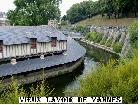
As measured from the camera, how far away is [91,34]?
79.8 meters

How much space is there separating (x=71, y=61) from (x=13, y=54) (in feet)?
25.7

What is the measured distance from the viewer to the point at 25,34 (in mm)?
39375

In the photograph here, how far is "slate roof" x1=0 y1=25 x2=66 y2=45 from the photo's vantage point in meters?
36.8

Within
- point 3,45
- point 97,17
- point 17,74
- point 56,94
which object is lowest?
point 56,94

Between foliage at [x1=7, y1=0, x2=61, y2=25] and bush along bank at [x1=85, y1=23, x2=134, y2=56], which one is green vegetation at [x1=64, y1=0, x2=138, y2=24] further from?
foliage at [x1=7, y1=0, x2=61, y2=25]

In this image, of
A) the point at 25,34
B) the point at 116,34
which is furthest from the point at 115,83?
the point at 116,34

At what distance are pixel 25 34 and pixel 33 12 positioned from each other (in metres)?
25.1

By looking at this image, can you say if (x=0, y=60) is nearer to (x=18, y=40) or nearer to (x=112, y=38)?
(x=18, y=40)

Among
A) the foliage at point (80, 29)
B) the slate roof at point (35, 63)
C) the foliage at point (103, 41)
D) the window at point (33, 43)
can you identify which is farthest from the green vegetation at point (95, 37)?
the window at point (33, 43)

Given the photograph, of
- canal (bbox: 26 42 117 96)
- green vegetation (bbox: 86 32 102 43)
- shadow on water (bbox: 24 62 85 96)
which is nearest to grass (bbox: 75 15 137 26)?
green vegetation (bbox: 86 32 102 43)

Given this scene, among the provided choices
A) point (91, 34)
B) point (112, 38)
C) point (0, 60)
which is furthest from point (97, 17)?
point (0, 60)

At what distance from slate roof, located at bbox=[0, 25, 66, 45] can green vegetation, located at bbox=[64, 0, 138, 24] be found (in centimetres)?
1733

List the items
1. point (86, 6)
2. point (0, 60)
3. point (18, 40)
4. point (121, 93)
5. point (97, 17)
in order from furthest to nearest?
point (86, 6) < point (97, 17) < point (18, 40) < point (0, 60) < point (121, 93)

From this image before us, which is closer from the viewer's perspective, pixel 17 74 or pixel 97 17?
pixel 17 74
